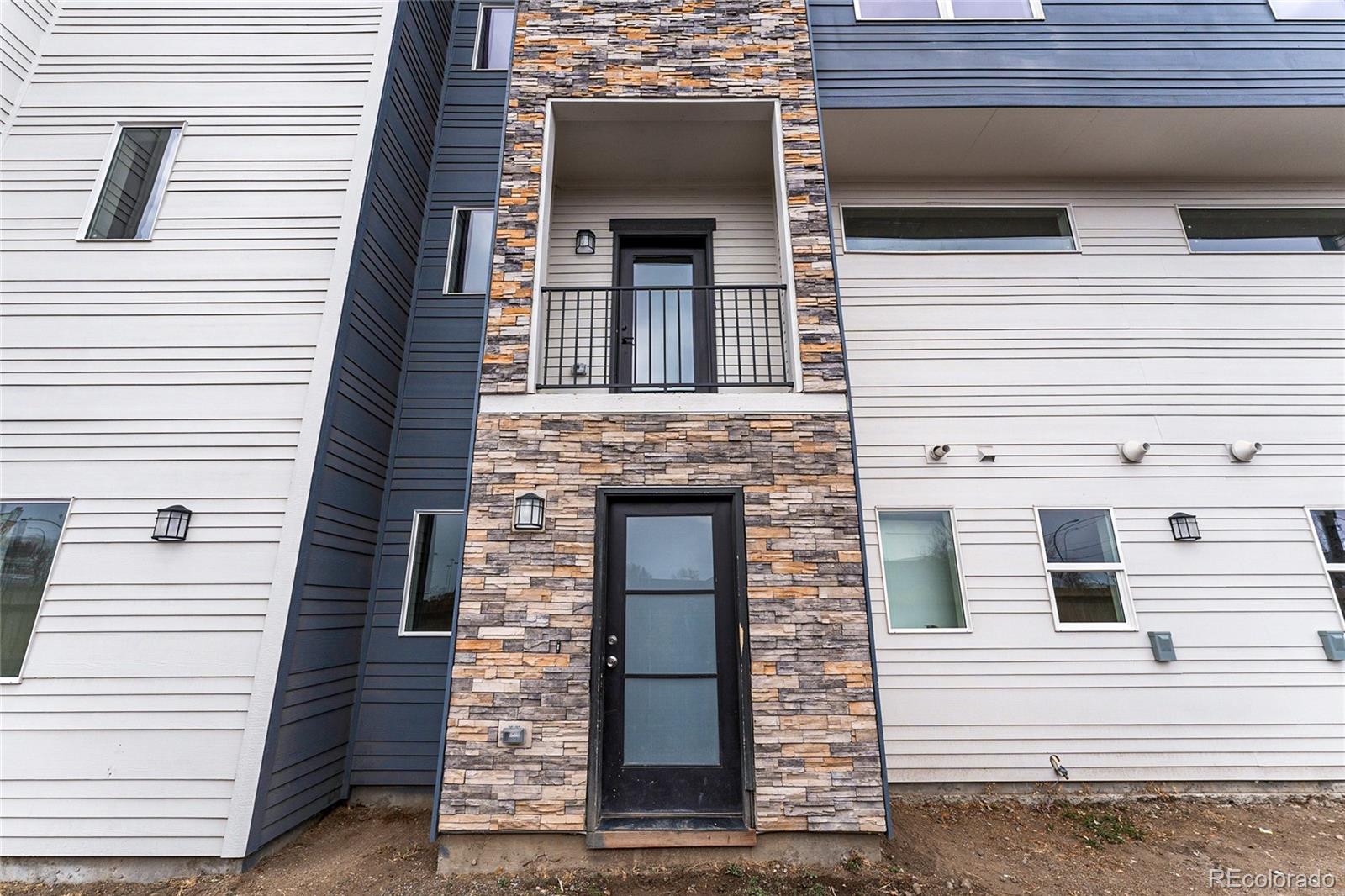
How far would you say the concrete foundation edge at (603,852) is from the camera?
295cm

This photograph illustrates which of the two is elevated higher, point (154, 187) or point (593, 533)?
point (154, 187)

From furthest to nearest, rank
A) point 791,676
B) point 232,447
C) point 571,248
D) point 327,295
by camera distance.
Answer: point 571,248, point 327,295, point 232,447, point 791,676

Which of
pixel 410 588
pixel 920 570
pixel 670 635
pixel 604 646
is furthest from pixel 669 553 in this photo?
pixel 410 588

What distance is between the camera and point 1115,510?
4.52 metres

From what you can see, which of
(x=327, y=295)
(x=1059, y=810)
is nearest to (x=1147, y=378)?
(x=1059, y=810)

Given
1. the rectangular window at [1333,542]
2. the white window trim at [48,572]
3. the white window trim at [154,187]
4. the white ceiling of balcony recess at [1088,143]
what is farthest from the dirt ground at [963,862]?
the white ceiling of balcony recess at [1088,143]

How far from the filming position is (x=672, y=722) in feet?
10.6

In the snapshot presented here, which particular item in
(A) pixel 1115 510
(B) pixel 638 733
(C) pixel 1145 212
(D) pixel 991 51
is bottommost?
(B) pixel 638 733

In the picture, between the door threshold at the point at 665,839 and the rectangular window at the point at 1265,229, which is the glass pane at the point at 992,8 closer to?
the rectangular window at the point at 1265,229

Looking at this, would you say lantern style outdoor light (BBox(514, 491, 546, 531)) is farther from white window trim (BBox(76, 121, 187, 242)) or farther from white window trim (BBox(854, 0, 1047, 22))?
white window trim (BBox(854, 0, 1047, 22))

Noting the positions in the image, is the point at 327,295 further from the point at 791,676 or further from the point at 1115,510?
the point at 1115,510

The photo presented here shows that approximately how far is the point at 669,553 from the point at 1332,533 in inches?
213

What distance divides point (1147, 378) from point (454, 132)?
22.5ft

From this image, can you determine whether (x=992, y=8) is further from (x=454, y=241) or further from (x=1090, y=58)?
(x=454, y=241)
